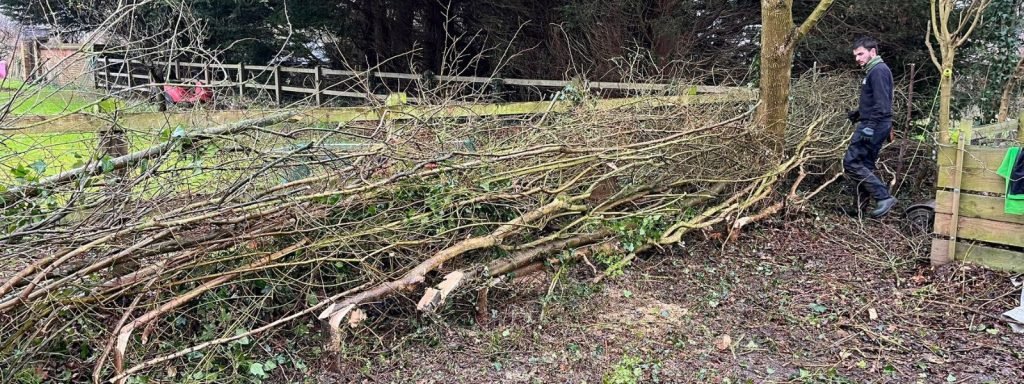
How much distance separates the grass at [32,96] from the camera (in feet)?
10.7

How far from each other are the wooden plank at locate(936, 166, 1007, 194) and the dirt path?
581 millimetres

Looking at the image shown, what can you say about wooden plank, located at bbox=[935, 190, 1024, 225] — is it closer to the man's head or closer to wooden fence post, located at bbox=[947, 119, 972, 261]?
wooden fence post, located at bbox=[947, 119, 972, 261]

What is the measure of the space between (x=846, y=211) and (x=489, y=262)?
4178 millimetres

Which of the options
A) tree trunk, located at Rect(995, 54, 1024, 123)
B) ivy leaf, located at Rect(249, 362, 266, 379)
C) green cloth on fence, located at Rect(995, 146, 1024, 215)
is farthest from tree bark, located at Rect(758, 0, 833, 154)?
ivy leaf, located at Rect(249, 362, 266, 379)

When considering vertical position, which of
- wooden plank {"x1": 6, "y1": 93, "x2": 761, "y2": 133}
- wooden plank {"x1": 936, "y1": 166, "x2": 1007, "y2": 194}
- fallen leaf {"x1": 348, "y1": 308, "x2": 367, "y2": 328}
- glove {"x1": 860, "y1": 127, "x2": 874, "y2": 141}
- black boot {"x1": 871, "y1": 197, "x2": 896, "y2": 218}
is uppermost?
wooden plank {"x1": 6, "y1": 93, "x2": 761, "y2": 133}

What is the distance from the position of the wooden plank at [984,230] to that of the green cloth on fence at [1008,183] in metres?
0.19

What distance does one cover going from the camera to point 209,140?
146 inches

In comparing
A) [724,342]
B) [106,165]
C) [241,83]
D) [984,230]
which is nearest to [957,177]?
[984,230]

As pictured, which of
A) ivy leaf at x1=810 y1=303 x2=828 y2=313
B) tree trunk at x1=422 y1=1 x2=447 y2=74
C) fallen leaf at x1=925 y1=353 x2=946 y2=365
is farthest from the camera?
tree trunk at x1=422 y1=1 x2=447 y2=74

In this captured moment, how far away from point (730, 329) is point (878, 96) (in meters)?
3.07

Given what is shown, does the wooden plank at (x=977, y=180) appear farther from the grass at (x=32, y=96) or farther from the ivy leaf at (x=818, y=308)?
the grass at (x=32, y=96)

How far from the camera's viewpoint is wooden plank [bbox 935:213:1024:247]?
474 cm

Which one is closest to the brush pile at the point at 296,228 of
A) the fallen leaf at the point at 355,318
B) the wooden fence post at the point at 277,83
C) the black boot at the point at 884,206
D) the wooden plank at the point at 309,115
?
the fallen leaf at the point at 355,318

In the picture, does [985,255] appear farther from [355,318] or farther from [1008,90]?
[355,318]
